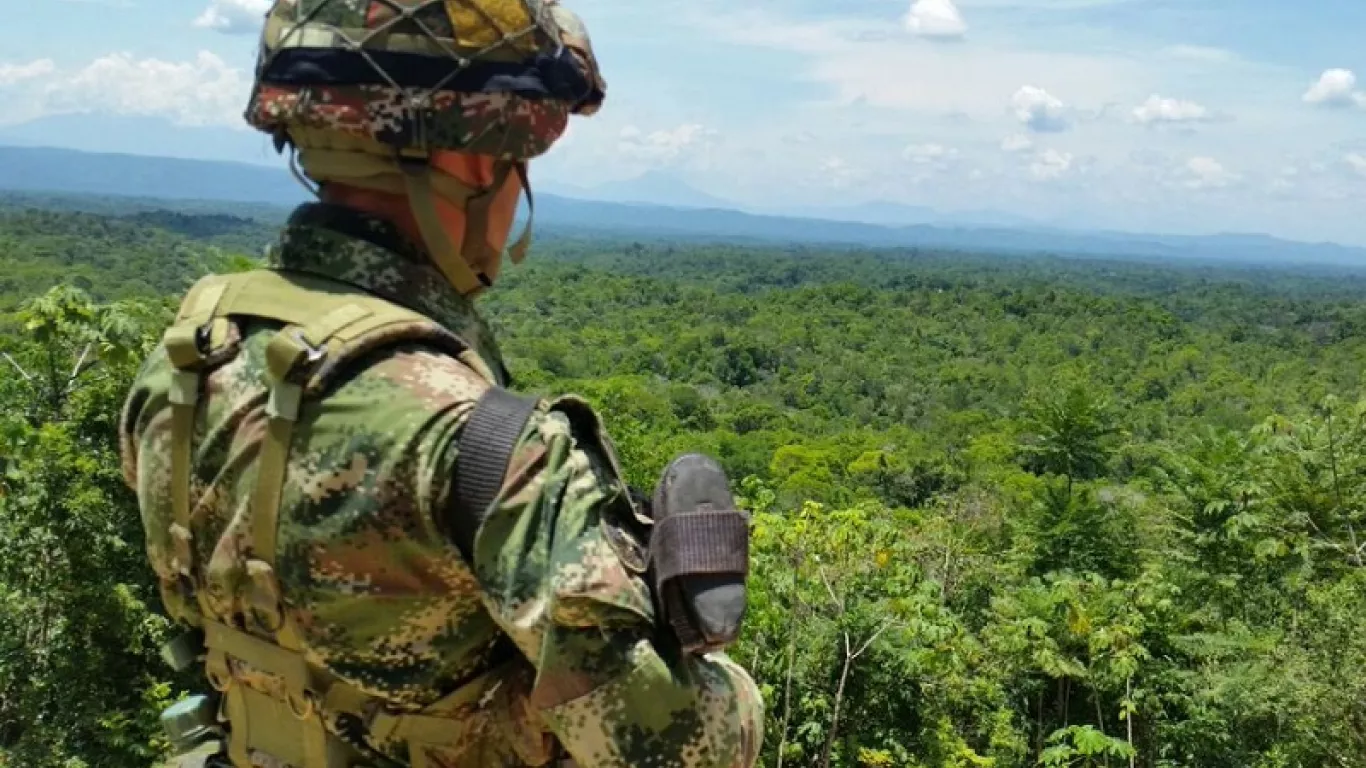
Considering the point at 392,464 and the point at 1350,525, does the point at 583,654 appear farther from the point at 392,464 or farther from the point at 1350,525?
the point at 1350,525

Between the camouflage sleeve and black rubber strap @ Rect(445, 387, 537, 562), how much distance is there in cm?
1

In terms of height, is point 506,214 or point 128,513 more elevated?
point 506,214

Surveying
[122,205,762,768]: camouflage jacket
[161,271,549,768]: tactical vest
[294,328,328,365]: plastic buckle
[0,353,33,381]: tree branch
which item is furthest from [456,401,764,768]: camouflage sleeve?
[0,353,33,381]: tree branch

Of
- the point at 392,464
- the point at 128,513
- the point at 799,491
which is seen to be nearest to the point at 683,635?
the point at 392,464

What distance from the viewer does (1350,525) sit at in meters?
14.2

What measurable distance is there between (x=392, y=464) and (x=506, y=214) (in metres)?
0.45

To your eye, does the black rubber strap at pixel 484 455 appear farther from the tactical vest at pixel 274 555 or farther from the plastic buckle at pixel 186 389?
the plastic buckle at pixel 186 389

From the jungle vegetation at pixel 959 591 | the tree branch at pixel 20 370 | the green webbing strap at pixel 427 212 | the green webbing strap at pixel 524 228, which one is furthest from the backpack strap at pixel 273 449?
the tree branch at pixel 20 370

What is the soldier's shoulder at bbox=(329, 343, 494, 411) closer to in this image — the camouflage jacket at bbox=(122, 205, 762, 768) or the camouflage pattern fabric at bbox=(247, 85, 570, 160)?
the camouflage jacket at bbox=(122, 205, 762, 768)

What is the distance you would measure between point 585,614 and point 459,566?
0.16 m

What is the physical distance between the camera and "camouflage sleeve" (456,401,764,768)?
1.08m

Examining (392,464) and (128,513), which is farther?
(128,513)

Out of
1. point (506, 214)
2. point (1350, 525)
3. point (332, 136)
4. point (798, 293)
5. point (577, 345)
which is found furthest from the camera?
point (798, 293)

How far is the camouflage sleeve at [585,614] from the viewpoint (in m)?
1.08
